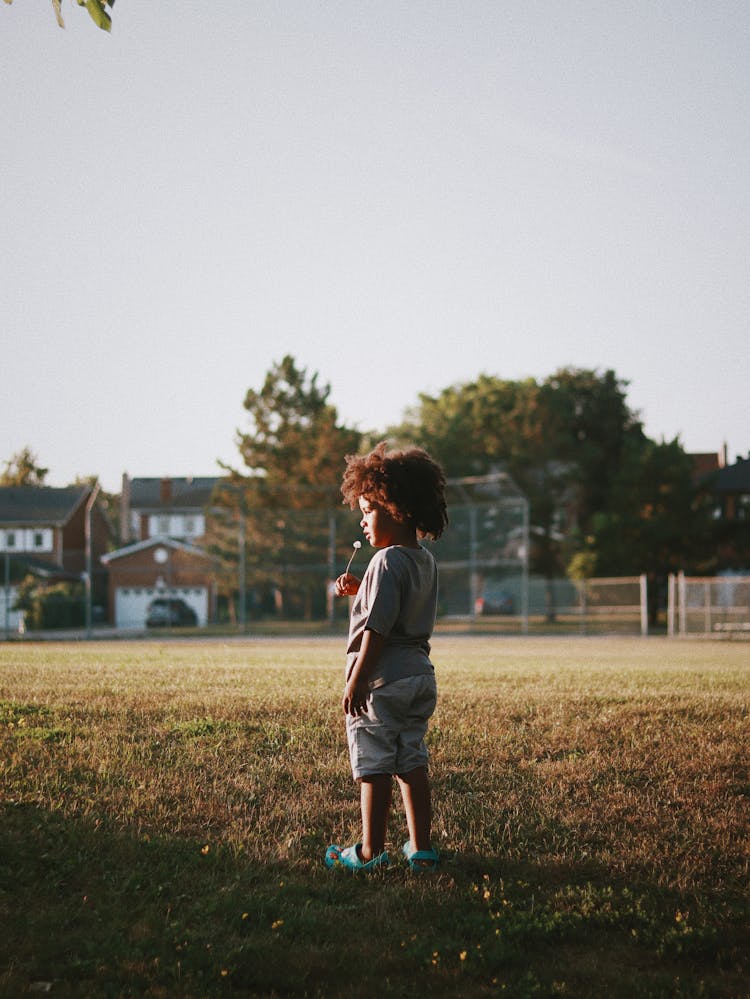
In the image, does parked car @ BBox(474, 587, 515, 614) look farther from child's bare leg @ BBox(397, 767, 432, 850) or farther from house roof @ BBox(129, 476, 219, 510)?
child's bare leg @ BBox(397, 767, 432, 850)

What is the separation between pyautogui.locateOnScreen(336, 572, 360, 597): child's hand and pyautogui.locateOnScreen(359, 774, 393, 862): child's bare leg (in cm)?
73

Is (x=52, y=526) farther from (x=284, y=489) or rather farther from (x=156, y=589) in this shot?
(x=284, y=489)

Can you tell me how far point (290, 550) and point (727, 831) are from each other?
23.0 meters

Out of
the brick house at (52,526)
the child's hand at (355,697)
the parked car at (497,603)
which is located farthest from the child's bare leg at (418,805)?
the brick house at (52,526)

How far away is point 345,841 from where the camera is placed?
4180 mm

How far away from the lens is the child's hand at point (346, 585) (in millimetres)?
4105

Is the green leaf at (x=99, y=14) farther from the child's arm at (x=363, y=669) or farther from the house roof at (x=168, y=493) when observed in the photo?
the house roof at (x=168, y=493)

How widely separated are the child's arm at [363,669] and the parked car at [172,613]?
30670mm

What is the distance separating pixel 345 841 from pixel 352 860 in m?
0.33

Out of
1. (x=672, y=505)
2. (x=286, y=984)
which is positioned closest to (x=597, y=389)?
(x=672, y=505)

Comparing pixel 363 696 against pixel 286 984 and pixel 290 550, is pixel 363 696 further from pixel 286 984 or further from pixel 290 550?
pixel 290 550

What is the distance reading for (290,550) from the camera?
27.1 metres

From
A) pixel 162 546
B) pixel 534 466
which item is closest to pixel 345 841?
pixel 162 546

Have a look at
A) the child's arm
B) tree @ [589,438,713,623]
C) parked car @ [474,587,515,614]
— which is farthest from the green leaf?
tree @ [589,438,713,623]
